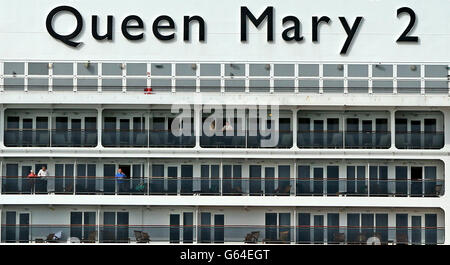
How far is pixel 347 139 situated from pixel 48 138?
34.9 ft

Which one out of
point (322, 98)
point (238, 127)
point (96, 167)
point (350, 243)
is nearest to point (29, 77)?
point (96, 167)

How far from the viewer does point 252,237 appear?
3450 cm

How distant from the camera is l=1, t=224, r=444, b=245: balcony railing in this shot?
113ft

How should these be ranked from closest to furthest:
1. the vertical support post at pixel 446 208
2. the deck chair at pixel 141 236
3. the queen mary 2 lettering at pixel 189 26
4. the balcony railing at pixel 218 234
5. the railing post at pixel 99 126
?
the vertical support post at pixel 446 208
the deck chair at pixel 141 236
the balcony railing at pixel 218 234
the railing post at pixel 99 126
the queen mary 2 lettering at pixel 189 26

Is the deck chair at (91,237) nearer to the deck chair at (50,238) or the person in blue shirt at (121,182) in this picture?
the deck chair at (50,238)

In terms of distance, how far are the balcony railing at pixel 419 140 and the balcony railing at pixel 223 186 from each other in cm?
125

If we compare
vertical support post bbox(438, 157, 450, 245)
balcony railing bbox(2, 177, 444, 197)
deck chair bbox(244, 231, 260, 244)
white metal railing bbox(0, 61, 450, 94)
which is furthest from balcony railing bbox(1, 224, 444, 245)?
white metal railing bbox(0, 61, 450, 94)

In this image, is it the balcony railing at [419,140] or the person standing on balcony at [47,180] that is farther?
the balcony railing at [419,140]

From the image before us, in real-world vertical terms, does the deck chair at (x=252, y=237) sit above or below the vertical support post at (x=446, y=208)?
below

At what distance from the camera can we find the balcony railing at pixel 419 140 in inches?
1375

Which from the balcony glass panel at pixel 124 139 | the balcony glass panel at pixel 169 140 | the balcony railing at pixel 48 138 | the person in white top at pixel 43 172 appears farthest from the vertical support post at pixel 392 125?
the person in white top at pixel 43 172

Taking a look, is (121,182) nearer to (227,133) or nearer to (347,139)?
(227,133)

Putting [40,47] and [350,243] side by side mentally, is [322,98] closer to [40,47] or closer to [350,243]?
[350,243]

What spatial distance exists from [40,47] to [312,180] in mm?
11158
